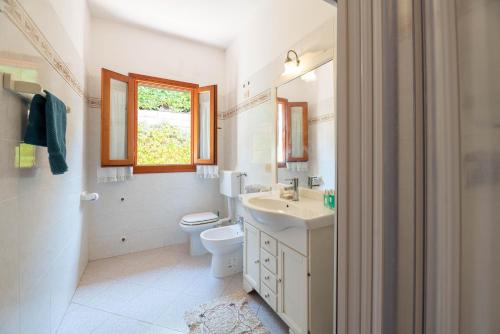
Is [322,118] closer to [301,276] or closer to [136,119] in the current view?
[301,276]

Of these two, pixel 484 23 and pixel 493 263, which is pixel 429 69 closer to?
pixel 484 23

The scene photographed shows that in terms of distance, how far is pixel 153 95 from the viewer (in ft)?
9.18

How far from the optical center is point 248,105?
2.51 metres

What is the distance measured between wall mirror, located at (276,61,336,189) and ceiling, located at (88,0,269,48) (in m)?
1.08

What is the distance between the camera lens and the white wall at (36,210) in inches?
34.7

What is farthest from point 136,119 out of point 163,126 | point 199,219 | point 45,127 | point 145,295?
point 145,295

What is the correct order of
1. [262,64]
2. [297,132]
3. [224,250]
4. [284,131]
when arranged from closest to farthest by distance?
1. [297,132]
2. [284,131]
3. [224,250]
4. [262,64]

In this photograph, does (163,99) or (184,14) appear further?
(163,99)

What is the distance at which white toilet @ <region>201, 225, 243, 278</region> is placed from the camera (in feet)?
6.71

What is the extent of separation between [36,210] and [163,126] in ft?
6.25

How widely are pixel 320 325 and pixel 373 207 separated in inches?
48.5

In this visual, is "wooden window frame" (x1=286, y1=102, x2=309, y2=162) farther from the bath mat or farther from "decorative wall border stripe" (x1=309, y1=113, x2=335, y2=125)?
the bath mat

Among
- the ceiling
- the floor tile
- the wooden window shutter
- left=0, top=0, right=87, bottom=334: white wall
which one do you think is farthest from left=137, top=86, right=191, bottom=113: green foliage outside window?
the floor tile

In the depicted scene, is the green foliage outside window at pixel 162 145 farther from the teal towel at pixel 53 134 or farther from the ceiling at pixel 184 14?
the teal towel at pixel 53 134
